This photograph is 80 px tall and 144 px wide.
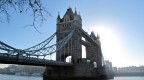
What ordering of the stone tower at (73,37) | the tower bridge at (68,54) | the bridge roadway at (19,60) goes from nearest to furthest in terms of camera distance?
1. the bridge roadway at (19,60)
2. the tower bridge at (68,54)
3. the stone tower at (73,37)

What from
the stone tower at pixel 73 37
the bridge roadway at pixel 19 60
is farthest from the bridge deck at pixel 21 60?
the stone tower at pixel 73 37

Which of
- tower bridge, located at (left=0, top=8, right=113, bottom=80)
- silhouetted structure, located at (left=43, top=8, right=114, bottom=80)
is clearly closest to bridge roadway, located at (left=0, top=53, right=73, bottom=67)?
tower bridge, located at (left=0, top=8, right=113, bottom=80)

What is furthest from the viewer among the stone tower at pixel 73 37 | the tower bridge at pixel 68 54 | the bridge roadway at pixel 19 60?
the stone tower at pixel 73 37

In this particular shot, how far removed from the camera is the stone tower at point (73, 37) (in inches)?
1489

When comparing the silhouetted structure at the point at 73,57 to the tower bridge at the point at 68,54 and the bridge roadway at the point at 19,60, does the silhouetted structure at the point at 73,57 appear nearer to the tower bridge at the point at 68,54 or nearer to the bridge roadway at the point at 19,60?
the tower bridge at the point at 68,54

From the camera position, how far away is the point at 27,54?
2319cm

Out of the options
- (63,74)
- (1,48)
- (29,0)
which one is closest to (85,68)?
(63,74)

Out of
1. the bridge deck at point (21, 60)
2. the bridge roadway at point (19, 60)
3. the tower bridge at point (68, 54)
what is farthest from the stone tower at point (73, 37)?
the bridge roadway at point (19, 60)

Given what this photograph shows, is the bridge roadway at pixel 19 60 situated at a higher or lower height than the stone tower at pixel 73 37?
lower

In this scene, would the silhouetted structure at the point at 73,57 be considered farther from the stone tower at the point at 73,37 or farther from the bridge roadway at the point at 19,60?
the bridge roadway at the point at 19,60

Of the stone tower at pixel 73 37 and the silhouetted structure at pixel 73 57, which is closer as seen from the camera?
the silhouetted structure at pixel 73 57

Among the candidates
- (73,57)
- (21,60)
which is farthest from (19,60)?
(73,57)

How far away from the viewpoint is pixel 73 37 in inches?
1538

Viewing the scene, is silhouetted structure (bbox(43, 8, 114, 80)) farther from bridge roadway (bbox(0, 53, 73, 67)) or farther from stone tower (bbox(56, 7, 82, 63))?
bridge roadway (bbox(0, 53, 73, 67))
